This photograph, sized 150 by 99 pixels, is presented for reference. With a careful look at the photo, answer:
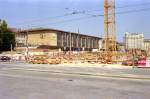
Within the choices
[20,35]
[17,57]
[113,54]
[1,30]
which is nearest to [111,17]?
[113,54]

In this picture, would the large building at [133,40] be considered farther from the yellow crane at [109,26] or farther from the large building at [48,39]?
the yellow crane at [109,26]

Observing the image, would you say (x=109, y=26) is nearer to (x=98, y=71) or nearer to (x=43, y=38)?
(x=98, y=71)

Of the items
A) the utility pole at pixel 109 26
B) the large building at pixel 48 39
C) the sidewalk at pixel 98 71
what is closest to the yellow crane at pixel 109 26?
the utility pole at pixel 109 26

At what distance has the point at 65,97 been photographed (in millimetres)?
14461

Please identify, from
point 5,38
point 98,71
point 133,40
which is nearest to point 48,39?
point 5,38

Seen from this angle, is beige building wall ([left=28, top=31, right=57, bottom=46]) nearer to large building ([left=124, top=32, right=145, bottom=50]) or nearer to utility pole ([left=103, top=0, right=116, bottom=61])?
large building ([left=124, top=32, right=145, bottom=50])

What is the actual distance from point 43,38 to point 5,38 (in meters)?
36.3

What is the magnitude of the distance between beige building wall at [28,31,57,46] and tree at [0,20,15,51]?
2808cm

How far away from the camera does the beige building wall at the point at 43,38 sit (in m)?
143

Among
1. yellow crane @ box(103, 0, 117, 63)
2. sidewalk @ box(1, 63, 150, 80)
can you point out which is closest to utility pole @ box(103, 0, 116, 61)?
yellow crane @ box(103, 0, 117, 63)

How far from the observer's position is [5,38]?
4370 inches

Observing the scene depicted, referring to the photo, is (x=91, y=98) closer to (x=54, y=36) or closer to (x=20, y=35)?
(x=54, y=36)

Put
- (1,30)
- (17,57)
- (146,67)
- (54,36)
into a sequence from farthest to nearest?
(54,36)
(1,30)
(17,57)
(146,67)

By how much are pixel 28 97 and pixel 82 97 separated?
238 centimetres
